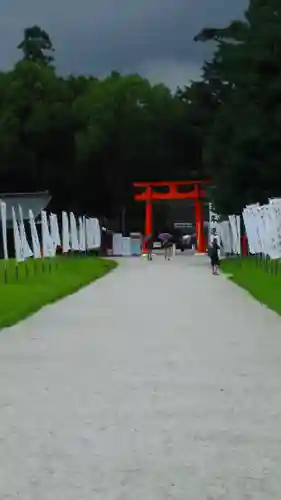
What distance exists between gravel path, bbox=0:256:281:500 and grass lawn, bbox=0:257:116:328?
2403mm

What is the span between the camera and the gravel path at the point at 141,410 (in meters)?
6.40

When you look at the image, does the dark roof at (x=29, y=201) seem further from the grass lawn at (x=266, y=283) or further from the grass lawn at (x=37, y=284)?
the grass lawn at (x=266, y=283)

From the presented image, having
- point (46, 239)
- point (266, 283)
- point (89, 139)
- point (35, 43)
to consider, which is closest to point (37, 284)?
point (266, 283)

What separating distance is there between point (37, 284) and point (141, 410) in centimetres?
2058

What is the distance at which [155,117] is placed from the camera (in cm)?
8031

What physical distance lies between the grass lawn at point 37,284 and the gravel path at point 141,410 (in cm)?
240

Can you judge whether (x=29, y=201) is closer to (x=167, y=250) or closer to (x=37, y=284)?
(x=167, y=250)

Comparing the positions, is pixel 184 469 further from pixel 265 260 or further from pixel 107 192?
pixel 107 192

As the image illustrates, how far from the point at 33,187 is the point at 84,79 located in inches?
468

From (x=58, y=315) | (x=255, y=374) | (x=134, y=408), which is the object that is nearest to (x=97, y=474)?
(x=134, y=408)

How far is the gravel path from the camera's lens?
6.40 metres

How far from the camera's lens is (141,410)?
29.5 feet

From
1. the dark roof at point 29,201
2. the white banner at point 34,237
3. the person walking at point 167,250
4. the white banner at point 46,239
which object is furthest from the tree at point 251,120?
the white banner at point 34,237

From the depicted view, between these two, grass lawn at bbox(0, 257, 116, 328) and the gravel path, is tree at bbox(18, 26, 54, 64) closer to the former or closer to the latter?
grass lawn at bbox(0, 257, 116, 328)
